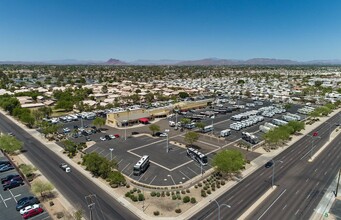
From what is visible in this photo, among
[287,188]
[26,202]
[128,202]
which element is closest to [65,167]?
[26,202]

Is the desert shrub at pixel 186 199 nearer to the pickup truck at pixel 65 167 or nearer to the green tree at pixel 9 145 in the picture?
the pickup truck at pixel 65 167

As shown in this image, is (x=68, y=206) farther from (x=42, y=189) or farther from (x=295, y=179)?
(x=295, y=179)

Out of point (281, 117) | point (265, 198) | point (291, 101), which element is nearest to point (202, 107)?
point (281, 117)

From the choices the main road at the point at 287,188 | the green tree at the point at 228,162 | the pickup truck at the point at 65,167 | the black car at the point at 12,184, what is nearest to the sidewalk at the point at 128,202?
the main road at the point at 287,188

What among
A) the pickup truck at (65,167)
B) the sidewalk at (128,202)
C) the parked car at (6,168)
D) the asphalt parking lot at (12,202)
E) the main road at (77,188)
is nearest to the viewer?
the asphalt parking lot at (12,202)

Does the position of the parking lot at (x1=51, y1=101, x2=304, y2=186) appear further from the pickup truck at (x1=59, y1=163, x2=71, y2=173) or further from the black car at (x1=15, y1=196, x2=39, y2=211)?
the black car at (x1=15, y1=196, x2=39, y2=211)
